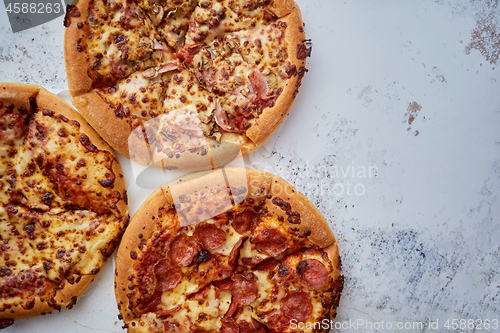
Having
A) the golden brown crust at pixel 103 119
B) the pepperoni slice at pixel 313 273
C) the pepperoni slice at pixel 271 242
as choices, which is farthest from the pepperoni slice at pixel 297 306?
the golden brown crust at pixel 103 119

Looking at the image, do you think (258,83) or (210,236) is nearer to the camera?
(210,236)

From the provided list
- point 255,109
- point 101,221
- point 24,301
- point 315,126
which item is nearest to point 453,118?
point 315,126

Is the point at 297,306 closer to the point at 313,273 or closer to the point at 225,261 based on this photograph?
the point at 313,273

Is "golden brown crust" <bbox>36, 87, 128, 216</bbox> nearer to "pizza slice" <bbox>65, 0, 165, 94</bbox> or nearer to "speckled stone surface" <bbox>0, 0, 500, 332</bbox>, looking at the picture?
"pizza slice" <bbox>65, 0, 165, 94</bbox>

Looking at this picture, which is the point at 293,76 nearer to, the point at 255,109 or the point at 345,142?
the point at 255,109

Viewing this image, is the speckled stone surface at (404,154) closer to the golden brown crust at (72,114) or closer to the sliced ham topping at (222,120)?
the sliced ham topping at (222,120)

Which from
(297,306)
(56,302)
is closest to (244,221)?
(297,306)
